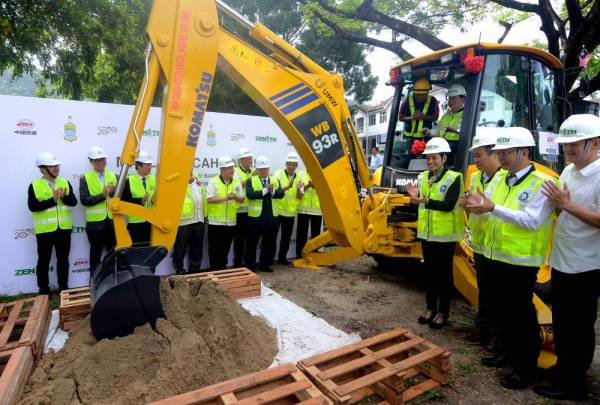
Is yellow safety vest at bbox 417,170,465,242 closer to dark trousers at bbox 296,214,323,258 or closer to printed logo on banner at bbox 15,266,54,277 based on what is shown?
dark trousers at bbox 296,214,323,258

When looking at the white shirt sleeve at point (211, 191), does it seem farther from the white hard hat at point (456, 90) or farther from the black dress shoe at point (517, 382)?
the black dress shoe at point (517, 382)

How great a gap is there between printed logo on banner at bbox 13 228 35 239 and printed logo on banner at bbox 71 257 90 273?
67 centimetres

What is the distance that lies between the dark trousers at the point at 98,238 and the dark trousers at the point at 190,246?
91 cm

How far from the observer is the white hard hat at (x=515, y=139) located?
2.87 m

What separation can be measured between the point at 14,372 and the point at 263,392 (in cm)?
170

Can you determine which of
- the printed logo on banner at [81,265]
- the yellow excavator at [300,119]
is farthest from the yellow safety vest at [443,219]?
the printed logo on banner at [81,265]

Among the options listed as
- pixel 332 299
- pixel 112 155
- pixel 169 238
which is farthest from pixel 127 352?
pixel 112 155

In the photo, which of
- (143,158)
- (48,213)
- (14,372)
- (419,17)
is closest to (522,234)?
(14,372)

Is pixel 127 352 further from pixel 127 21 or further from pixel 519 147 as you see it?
pixel 127 21

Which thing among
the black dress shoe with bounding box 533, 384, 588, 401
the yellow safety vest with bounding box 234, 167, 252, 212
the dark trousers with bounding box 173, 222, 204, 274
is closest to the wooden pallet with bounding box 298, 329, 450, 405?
the black dress shoe with bounding box 533, 384, 588, 401

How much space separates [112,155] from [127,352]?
3.49 m

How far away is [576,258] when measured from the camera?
274 cm

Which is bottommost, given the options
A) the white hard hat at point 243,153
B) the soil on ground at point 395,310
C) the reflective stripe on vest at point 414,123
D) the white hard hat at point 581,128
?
the soil on ground at point 395,310

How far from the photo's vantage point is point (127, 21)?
471 inches
